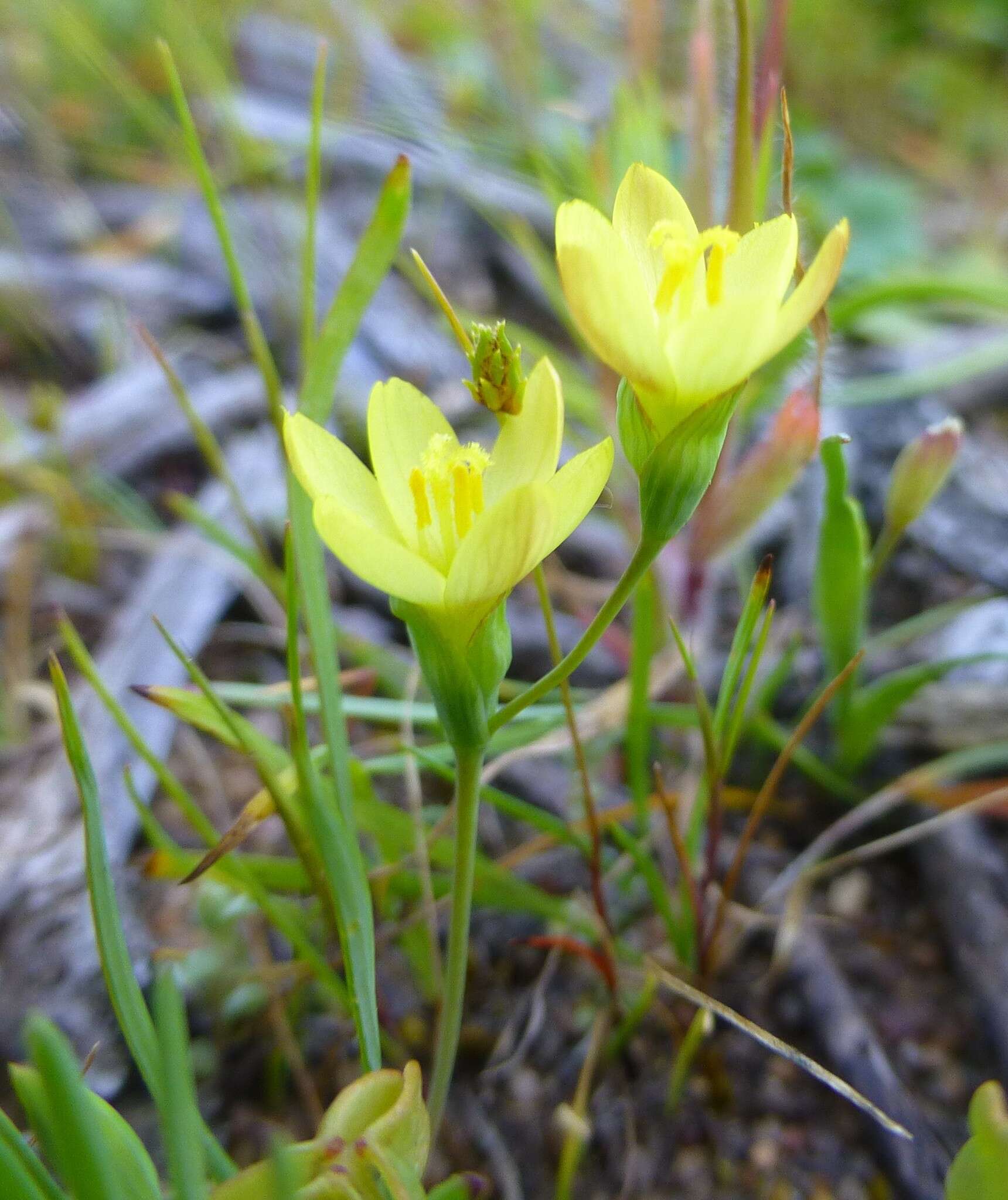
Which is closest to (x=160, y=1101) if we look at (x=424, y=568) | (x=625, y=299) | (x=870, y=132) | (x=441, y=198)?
(x=424, y=568)

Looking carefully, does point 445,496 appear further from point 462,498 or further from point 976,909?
point 976,909

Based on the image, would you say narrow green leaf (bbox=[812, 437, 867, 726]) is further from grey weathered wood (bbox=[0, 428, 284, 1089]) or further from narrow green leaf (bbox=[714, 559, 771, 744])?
grey weathered wood (bbox=[0, 428, 284, 1089])

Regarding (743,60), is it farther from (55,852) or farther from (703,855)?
(55,852)

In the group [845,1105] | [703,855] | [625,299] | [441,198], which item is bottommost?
[845,1105]

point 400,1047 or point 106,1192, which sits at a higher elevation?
point 106,1192

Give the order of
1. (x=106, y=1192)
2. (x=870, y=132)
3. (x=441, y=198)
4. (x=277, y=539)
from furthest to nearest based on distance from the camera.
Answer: (x=870, y=132), (x=441, y=198), (x=277, y=539), (x=106, y=1192)

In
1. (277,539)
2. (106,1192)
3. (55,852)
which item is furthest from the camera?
(277,539)

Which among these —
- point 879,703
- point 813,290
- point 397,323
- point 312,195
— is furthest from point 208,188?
point 397,323

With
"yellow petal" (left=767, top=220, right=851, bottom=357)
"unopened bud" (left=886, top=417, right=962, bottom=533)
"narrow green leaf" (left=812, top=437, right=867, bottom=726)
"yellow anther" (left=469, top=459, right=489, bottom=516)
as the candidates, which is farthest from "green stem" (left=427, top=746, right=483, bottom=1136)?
"unopened bud" (left=886, top=417, right=962, bottom=533)
